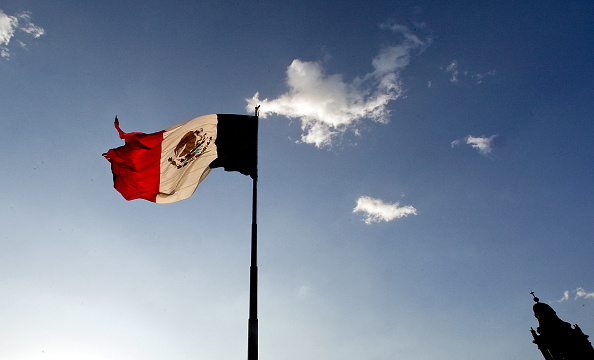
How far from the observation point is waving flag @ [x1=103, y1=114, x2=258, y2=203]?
455 inches

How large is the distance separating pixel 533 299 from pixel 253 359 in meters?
62.5

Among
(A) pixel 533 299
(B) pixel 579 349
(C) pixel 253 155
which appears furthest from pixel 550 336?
(C) pixel 253 155

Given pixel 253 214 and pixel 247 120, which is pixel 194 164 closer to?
pixel 247 120

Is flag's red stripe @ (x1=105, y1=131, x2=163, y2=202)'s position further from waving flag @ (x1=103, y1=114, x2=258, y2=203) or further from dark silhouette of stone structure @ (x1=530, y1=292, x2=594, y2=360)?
dark silhouette of stone structure @ (x1=530, y1=292, x2=594, y2=360)

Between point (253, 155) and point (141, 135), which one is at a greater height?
point (141, 135)

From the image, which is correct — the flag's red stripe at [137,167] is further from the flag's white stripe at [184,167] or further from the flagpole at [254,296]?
the flagpole at [254,296]

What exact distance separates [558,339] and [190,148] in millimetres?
58265

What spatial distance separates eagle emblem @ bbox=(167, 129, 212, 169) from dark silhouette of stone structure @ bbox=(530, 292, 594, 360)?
5769 cm

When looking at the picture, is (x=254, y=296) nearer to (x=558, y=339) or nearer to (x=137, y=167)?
(x=137, y=167)

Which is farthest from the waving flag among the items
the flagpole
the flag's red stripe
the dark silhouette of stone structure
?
the dark silhouette of stone structure

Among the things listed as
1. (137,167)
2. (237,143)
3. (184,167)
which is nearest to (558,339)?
(237,143)

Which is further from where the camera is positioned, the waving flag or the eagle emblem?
the eagle emblem

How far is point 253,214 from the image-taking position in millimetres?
9023

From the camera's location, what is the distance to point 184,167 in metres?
12.0
